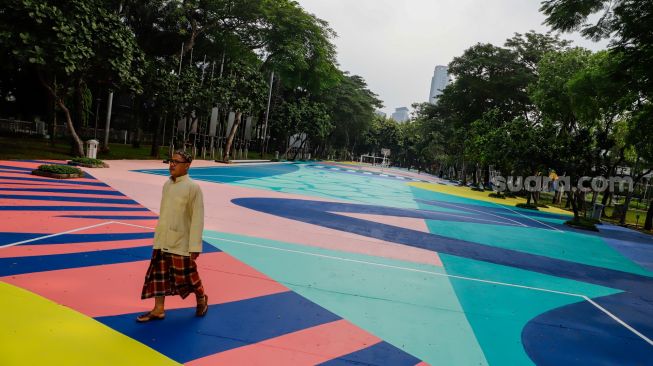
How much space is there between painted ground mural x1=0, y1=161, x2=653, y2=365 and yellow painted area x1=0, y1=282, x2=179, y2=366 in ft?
0.06

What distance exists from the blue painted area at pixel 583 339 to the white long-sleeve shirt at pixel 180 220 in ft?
14.0

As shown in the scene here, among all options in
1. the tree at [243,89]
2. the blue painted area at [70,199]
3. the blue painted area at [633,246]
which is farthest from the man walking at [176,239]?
the tree at [243,89]

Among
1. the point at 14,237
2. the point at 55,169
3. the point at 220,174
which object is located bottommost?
the point at 14,237

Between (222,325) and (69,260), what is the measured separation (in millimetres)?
3032

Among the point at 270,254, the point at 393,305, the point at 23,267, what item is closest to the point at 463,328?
the point at 393,305

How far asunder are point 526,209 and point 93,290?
26.4 metres

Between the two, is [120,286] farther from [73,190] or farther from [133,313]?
[73,190]

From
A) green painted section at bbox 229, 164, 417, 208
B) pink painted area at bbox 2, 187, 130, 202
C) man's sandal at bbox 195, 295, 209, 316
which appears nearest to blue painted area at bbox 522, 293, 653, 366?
man's sandal at bbox 195, 295, 209, 316

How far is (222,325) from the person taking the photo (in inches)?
177

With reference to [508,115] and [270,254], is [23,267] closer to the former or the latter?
[270,254]

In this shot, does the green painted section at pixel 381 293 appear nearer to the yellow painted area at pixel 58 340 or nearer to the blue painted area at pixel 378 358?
the blue painted area at pixel 378 358

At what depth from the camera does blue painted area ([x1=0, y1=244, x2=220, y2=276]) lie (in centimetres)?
531

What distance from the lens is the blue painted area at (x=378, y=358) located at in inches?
161

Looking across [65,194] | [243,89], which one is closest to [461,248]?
[65,194]
